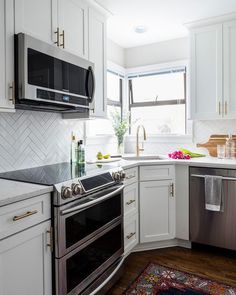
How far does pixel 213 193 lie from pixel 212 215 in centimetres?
23

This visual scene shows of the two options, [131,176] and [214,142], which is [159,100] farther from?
[131,176]

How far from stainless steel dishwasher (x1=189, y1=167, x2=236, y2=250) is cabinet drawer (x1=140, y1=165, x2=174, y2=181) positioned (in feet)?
0.70

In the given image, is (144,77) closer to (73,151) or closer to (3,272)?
(73,151)

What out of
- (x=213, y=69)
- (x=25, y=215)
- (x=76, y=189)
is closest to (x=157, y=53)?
(x=213, y=69)

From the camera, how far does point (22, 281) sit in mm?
1310

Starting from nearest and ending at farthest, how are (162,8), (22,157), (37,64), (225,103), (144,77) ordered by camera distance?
(37,64)
(22,157)
(162,8)
(225,103)
(144,77)

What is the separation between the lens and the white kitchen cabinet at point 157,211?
2611mm

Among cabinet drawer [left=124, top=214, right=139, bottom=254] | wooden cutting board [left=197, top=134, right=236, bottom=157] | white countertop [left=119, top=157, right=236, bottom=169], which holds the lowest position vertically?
cabinet drawer [left=124, top=214, right=139, bottom=254]

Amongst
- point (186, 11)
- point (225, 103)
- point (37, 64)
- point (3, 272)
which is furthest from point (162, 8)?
point (3, 272)

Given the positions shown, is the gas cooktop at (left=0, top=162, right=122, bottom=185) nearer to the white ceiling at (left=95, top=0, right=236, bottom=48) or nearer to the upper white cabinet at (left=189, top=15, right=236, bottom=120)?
the upper white cabinet at (left=189, top=15, right=236, bottom=120)

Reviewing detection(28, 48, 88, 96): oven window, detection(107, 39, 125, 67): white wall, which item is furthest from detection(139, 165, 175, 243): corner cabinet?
detection(107, 39, 125, 67): white wall

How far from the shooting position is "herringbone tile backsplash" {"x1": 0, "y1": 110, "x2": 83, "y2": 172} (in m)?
1.94

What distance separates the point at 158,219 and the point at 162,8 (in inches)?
83.6

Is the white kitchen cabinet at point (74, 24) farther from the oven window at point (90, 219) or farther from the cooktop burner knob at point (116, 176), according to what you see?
the oven window at point (90, 219)
